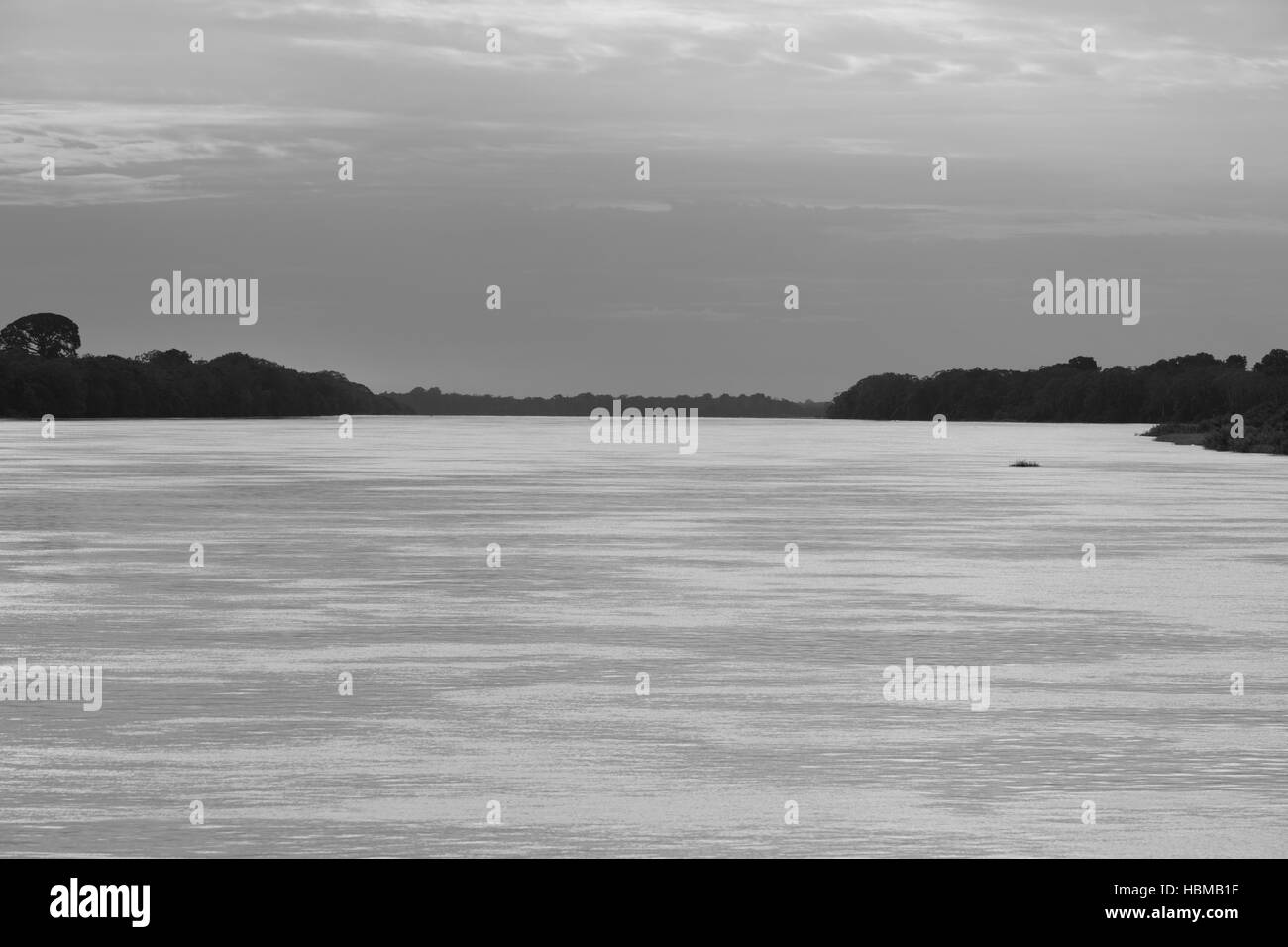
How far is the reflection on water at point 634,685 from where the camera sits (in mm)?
10008

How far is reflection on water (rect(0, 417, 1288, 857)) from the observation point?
10008mm

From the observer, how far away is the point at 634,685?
14562 millimetres

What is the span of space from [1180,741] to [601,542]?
16.6 m

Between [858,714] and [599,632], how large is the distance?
483 centimetres

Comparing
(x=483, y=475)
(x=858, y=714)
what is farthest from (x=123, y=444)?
(x=858, y=714)
